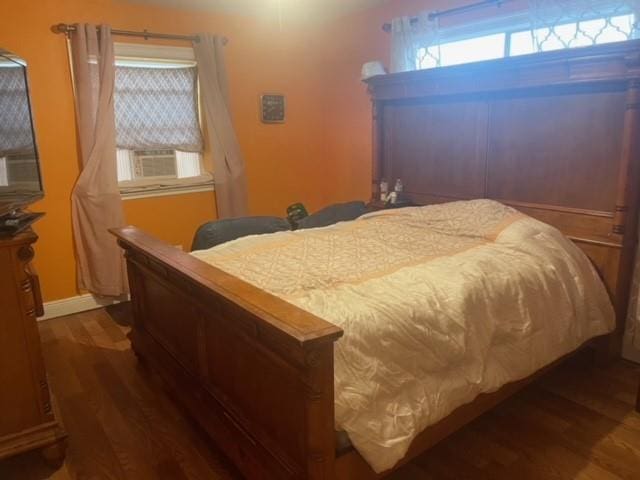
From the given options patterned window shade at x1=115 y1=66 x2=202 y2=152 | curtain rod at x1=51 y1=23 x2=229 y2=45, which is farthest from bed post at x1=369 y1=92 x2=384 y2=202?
patterned window shade at x1=115 y1=66 x2=202 y2=152

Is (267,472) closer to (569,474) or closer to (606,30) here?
(569,474)

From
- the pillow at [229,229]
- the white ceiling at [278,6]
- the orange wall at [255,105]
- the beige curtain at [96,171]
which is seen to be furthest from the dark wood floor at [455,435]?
the white ceiling at [278,6]

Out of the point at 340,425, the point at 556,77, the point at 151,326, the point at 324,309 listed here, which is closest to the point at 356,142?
the point at 556,77

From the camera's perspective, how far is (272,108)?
4.43 meters

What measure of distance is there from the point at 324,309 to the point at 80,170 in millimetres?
2723

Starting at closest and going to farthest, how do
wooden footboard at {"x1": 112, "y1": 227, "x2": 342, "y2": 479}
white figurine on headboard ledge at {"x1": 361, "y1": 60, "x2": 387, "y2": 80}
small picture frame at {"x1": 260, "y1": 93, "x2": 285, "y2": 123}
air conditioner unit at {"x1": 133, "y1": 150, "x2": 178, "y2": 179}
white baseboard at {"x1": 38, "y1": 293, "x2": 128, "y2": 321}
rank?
wooden footboard at {"x1": 112, "y1": 227, "x2": 342, "y2": 479}
white baseboard at {"x1": 38, "y1": 293, "x2": 128, "y2": 321}
white figurine on headboard ledge at {"x1": 361, "y1": 60, "x2": 387, "y2": 80}
air conditioner unit at {"x1": 133, "y1": 150, "x2": 178, "y2": 179}
small picture frame at {"x1": 260, "y1": 93, "x2": 285, "y2": 123}

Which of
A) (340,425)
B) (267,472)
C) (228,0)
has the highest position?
(228,0)

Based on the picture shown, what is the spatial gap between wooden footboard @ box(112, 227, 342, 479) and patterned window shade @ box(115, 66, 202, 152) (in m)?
1.58

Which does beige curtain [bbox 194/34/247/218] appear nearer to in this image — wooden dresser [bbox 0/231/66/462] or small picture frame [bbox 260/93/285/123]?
small picture frame [bbox 260/93/285/123]

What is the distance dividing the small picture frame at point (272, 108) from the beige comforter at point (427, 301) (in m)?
1.85

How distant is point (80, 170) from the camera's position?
141 inches

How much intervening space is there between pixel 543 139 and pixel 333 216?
1588mm

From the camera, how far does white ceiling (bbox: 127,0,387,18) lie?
371cm

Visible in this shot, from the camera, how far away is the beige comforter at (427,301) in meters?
1.58
